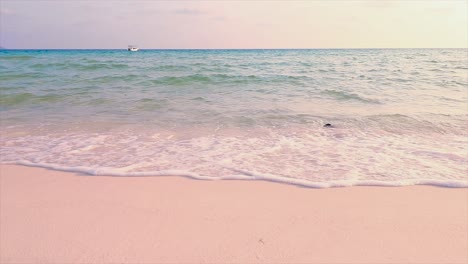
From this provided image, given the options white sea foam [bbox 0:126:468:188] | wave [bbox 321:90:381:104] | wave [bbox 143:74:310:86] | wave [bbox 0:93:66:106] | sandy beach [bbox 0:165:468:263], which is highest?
wave [bbox 143:74:310:86]

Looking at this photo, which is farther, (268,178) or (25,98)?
(25,98)

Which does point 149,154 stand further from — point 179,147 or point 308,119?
point 308,119

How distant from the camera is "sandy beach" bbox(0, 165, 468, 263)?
2377 millimetres

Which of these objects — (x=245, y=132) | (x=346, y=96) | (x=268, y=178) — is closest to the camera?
(x=268, y=178)

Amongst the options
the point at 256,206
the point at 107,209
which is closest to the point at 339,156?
the point at 256,206

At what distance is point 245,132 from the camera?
250 inches

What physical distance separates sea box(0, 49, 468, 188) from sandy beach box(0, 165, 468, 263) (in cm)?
40

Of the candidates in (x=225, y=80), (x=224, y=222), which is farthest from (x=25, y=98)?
(x=224, y=222)

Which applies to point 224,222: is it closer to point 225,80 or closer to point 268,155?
point 268,155

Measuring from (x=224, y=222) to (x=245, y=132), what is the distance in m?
3.63

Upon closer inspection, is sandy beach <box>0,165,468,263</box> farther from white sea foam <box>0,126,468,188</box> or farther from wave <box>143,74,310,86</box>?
wave <box>143,74,310,86</box>

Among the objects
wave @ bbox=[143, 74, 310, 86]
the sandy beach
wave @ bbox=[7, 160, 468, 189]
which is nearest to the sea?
wave @ bbox=[7, 160, 468, 189]

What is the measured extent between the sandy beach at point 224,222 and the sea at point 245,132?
15.6 inches

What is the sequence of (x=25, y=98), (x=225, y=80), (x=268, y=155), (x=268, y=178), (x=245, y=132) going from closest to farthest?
(x=268, y=178) < (x=268, y=155) < (x=245, y=132) < (x=25, y=98) < (x=225, y=80)
